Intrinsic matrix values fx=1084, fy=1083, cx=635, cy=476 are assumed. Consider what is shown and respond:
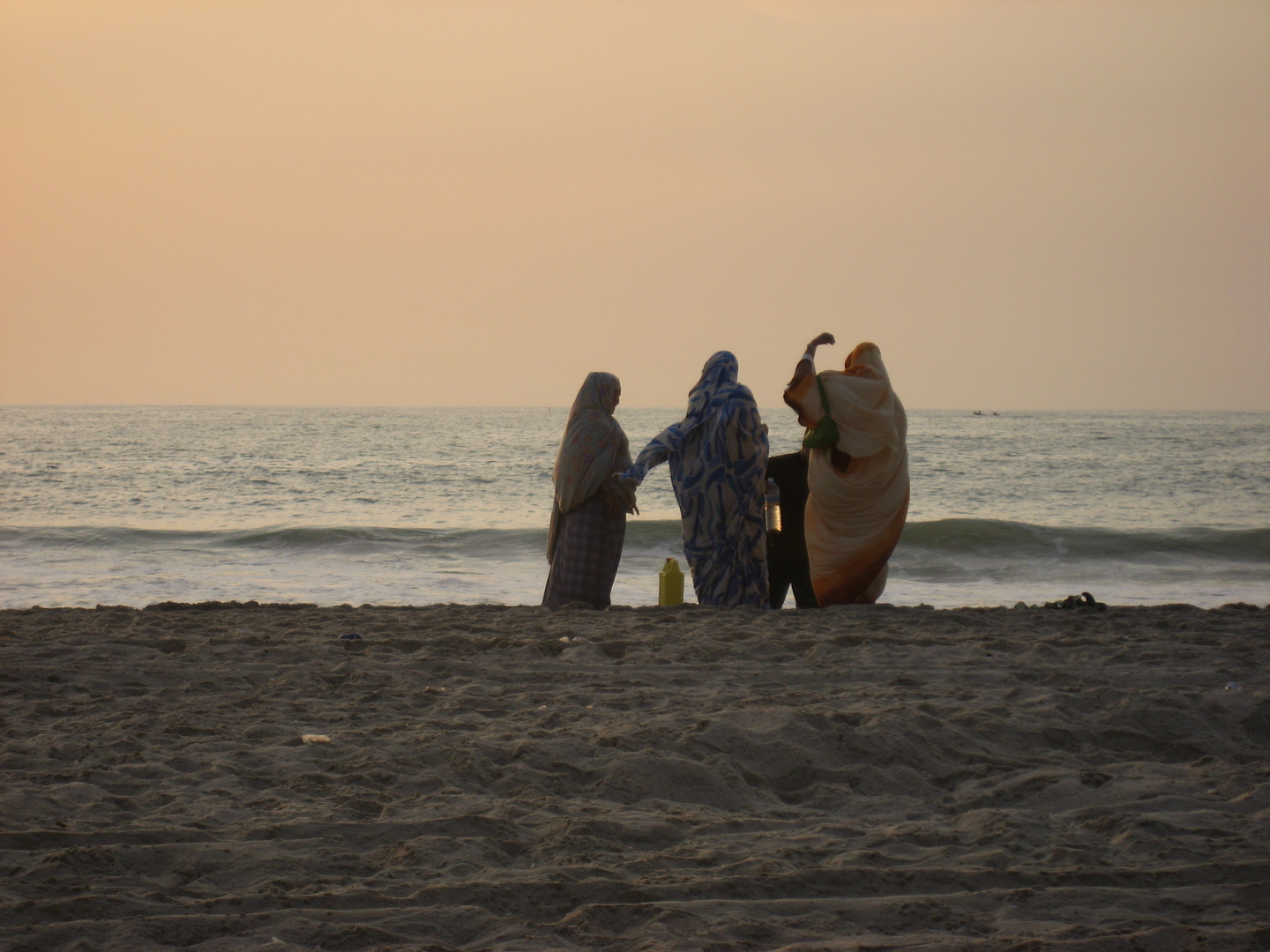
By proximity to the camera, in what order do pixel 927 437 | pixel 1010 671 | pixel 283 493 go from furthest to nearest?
pixel 927 437
pixel 283 493
pixel 1010 671

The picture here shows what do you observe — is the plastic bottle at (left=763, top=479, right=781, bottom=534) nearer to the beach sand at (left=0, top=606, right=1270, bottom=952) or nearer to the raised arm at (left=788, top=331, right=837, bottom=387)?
the raised arm at (left=788, top=331, right=837, bottom=387)

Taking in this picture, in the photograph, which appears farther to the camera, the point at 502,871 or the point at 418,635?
the point at 418,635

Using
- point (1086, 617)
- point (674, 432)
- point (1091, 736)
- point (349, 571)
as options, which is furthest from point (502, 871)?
point (349, 571)

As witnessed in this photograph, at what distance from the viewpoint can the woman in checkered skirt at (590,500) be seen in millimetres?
6570

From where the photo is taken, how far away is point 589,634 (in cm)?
552

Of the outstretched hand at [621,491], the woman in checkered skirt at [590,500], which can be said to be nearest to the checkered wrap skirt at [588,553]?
the woman in checkered skirt at [590,500]

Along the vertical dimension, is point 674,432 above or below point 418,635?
above

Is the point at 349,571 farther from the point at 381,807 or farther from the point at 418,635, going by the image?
the point at 381,807

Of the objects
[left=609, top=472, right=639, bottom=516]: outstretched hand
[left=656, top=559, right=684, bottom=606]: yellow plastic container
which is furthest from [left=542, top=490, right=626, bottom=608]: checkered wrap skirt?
[left=656, top=559, right=684, bottom=606]: yellow plastic container

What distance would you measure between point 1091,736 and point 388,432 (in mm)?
43584

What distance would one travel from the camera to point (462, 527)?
1559cm

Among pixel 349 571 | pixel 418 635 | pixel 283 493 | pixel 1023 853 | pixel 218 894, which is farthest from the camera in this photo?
pixel 283 493

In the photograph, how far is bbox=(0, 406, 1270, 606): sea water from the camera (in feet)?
34.2

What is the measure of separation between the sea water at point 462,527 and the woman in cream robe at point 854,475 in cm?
291
